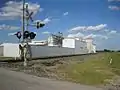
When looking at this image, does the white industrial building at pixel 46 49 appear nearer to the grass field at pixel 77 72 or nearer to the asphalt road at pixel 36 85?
the grass field at pixel 77 72

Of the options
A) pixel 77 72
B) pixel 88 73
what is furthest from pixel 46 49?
pixel 88 73

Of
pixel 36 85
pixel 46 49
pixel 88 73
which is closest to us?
pixel 36 85

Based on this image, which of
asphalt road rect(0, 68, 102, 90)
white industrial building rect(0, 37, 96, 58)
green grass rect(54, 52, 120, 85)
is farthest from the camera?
white industrial building rect(0, 37, 96, 58)

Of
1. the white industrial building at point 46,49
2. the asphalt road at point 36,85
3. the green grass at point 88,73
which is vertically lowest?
the green grass at point 88,73

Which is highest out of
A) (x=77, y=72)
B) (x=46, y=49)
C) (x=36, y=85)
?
(x=46, y=49)

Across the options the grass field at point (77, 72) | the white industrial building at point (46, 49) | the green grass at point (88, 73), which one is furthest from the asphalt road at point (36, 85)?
the white industrial building at point (46, 49)

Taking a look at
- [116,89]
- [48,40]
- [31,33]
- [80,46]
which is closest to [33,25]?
[31,33]

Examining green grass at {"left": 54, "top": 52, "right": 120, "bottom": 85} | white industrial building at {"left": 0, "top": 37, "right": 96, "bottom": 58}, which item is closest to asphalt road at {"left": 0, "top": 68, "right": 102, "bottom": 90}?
green grass at {"left": 54, "top": 52, "right": 120, "bottom": 85}

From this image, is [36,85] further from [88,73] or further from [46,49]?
[46,49]

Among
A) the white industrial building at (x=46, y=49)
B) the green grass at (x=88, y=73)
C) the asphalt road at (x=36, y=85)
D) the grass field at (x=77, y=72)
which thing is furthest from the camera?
the white industrial building at (x=46, y=49)

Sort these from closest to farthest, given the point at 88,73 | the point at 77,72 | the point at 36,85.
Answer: the point at 36,85 < the point at 88,73 < the point at 77,72

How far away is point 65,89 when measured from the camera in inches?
556

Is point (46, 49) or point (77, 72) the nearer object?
point (77, 72)

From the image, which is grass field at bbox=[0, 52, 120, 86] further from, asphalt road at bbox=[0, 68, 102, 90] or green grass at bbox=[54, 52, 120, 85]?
asphalt road at bbox=[0, 68, 102, 90]
